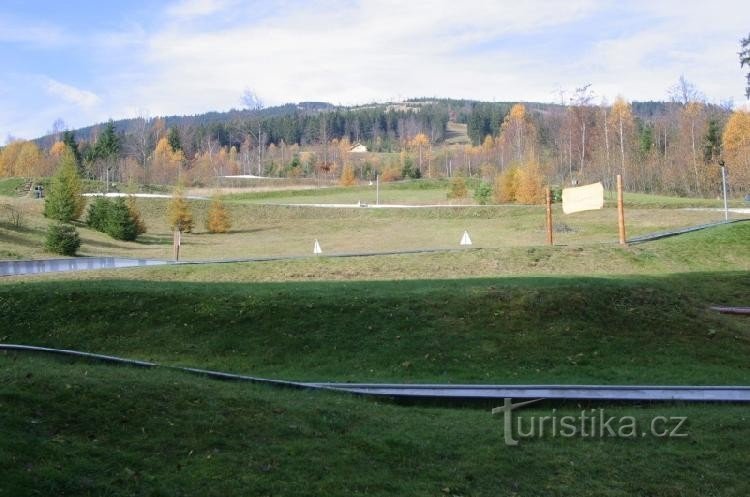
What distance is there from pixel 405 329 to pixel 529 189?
4493cm

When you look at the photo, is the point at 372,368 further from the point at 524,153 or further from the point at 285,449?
the point at 524,153

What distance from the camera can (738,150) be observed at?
66125 millimetres

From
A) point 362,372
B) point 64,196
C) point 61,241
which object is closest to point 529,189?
point 64,196

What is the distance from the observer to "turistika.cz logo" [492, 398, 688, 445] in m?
7.84

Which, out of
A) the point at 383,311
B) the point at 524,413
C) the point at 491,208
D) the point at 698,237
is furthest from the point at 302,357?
the point at 491,208

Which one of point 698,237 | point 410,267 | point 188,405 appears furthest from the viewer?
point 698,237

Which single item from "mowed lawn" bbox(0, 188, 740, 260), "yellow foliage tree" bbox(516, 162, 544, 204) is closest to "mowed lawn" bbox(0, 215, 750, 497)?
"mowed lawn" bbox(0, 188, 740, 260)

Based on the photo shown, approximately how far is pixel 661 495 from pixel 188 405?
456 centimetres

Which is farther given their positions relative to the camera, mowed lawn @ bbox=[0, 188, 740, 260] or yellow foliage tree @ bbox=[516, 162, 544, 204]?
yellow foliage tree @ bbox=[516, 162, 544, 204]

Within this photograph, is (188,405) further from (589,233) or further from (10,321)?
(589,233)

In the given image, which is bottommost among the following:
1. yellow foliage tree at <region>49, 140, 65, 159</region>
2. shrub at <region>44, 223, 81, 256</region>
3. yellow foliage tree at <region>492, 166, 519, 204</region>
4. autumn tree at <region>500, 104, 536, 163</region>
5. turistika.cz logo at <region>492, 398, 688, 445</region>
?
turistika.cz logo at <region>492, 398, 688, 445</region>

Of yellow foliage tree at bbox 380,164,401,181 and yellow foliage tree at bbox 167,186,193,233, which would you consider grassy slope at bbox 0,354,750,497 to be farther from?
yellow foliage tree at bbox 380,164,401,181

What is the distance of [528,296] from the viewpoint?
46.2ft

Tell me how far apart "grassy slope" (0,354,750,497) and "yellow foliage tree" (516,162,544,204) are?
4826 cm
